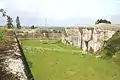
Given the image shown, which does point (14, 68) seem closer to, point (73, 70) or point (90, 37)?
point (73, 70)

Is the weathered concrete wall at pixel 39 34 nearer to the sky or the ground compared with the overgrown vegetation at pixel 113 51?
nearer to the ground

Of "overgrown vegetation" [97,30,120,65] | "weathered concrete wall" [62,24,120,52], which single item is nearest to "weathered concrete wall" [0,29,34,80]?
"overgrown vegetation" [97,30,120,65]

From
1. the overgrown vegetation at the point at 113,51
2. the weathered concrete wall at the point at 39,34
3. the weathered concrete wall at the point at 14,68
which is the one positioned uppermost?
the weathered concrete wall at the point at 14,68

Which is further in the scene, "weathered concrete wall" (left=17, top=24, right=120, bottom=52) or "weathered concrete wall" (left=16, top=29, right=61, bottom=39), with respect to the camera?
"weathered concrete wall" (left=16, top=29, right=61, bottom=39)

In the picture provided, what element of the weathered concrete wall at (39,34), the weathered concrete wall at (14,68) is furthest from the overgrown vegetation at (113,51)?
the weathered concrete wall at (39,34)

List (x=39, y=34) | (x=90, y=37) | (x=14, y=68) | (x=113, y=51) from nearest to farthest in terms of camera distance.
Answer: (x=14, y=68) < (x=113, y=51) < (x=90, y=37) < (x=39, y=34)

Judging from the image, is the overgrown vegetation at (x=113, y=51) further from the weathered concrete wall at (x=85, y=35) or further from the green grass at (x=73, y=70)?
the weathered concrete wall at (x=85, y=35)

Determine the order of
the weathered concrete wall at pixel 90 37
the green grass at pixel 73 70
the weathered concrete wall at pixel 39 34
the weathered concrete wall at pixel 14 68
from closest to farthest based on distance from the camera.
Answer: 1. the weathered concrete wall at pixel 14 68
2. the green grass at pixel 73 70
3. the weathered concrete wall at pixel 90 37
4. the weathered concrete wall at pixel 39 34

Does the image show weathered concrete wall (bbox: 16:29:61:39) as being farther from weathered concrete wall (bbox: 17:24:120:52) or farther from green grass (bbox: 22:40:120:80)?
green grass (bbox: 22:40:120:80)

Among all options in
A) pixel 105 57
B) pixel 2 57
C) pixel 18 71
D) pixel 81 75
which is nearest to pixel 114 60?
pixel 105 57

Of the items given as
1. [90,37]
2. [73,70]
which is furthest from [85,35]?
[73,70]

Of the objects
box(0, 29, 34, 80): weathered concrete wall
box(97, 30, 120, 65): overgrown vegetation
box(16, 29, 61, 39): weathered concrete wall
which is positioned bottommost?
box(16, 29, 61, 39): weathered concrete wall

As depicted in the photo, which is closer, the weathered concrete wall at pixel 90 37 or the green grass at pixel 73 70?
the green grass at pixel 73 70

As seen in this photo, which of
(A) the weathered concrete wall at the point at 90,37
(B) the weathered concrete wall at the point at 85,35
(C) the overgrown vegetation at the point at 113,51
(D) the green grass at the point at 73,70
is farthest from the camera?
(B) the weathered concrete wall at the point at 85,35
